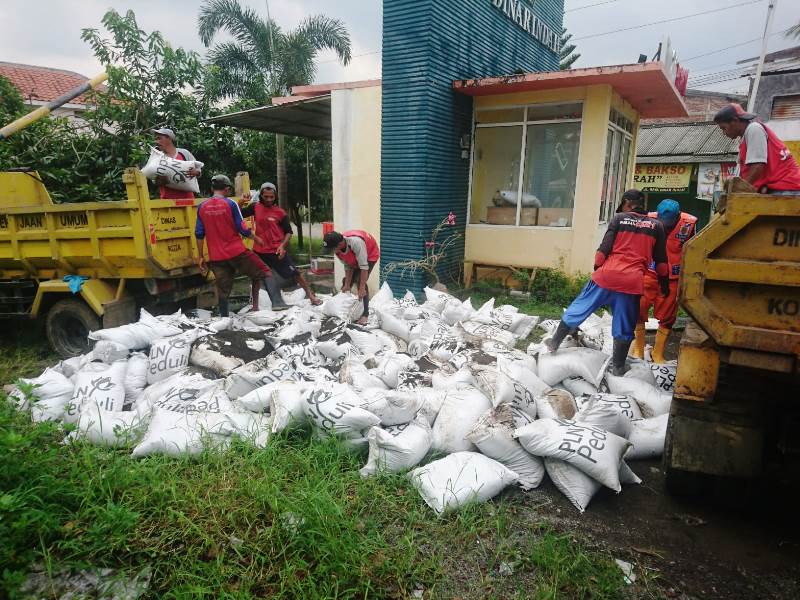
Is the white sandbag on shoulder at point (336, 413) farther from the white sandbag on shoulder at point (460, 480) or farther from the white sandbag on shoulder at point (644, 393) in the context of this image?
the white sandbag on shoulder at point (644, 393)

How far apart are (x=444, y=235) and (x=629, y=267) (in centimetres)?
379

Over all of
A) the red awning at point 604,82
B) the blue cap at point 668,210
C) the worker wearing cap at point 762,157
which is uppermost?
the red awning at point 604,82

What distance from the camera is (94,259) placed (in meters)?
4.33

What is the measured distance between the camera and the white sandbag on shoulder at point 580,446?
247 cm

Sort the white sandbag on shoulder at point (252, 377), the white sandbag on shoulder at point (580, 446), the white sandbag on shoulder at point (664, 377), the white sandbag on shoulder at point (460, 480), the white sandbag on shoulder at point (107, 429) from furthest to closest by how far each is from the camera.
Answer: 1. the white sandbag on shoulder at point (664, 377)
2. the white sandbag on shoulder at point (252, 377)
3. the white sandbag on shoulder at point (107, 429)
4. the white sandbag on shoulder at point (580, 446)
5. the white sandbag on shoulder at point (460, 480)

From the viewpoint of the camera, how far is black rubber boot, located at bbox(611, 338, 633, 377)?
3.84 m

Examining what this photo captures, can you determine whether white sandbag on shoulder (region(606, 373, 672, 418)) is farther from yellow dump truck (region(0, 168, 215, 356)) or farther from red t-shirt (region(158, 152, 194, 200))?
red t-shirt (region(158, 152, 194, 200))

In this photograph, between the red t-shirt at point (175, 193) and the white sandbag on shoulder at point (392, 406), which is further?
the red t-shirt at point (175, 193)

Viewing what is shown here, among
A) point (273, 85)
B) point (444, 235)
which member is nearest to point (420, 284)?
point (444, 235)

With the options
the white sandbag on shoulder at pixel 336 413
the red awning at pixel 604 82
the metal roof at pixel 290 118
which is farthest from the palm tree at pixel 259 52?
the white sandbag on shoulder at pixel 336 413

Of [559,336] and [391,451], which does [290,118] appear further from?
[391,451]

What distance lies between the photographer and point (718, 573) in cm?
206

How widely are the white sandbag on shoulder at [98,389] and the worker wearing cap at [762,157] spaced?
4179 mm

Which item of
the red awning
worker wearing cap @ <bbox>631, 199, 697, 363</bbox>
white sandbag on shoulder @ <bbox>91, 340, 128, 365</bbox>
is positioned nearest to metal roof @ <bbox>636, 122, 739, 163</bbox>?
the red awning
